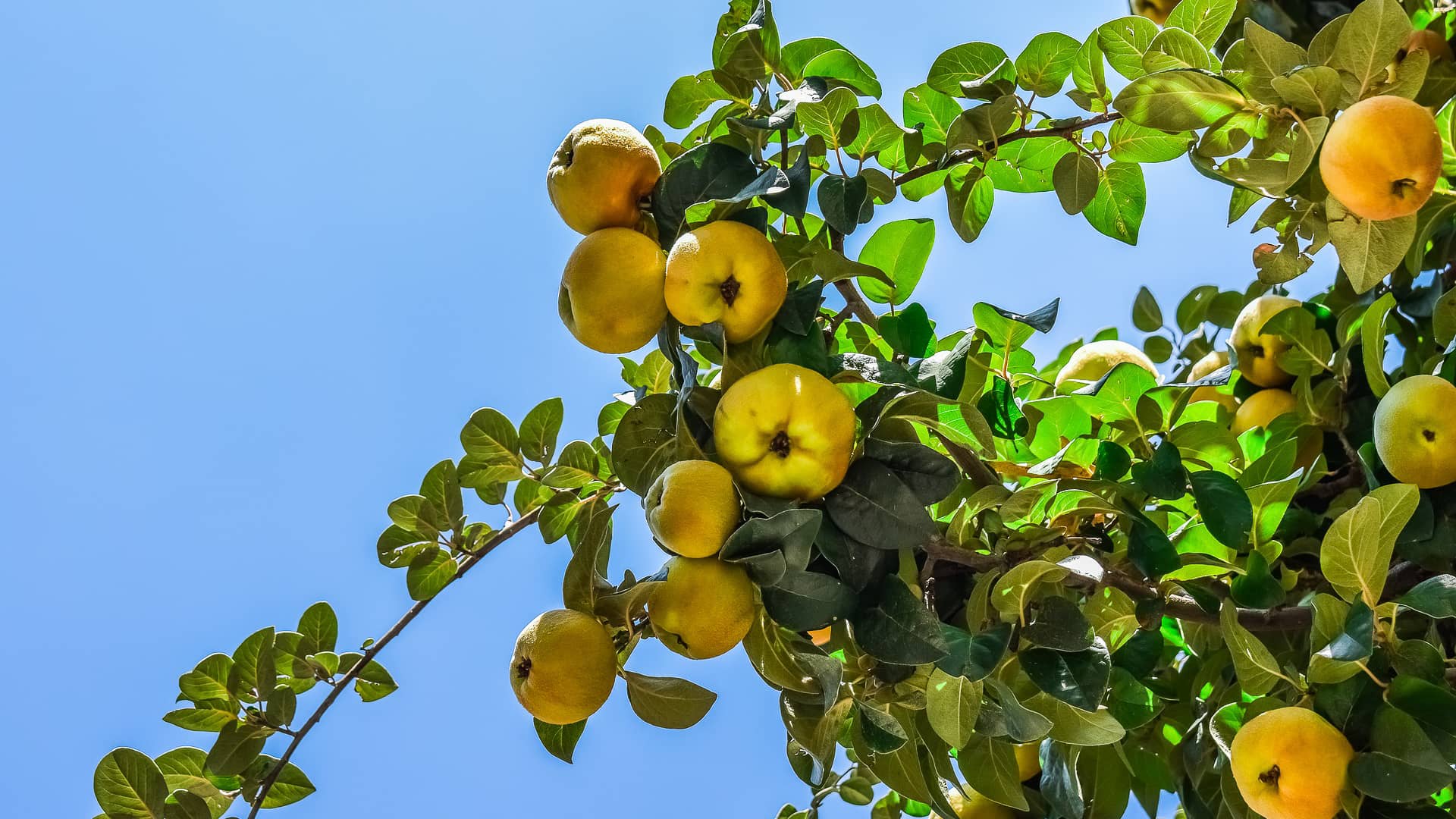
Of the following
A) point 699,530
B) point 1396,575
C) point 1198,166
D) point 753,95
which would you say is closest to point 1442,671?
point 1396,575

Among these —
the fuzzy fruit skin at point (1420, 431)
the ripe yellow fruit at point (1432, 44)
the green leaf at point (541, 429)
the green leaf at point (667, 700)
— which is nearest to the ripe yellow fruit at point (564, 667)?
the green leaf at point (667, 700)

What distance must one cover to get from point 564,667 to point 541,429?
0.47 m

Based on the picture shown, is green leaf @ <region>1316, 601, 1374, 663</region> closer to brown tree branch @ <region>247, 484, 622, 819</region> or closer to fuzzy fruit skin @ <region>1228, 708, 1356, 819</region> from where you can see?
fuzzy fruit skin @ <region>1228, 708, 1356, 819</region>

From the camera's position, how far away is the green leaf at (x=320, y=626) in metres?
1.41

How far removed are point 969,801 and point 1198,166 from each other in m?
0.83

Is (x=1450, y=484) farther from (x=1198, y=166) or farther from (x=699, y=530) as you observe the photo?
(x=699, y=530)

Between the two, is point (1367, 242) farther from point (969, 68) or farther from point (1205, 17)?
point (969, 68)

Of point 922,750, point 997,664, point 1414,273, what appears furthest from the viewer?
point 1414,273

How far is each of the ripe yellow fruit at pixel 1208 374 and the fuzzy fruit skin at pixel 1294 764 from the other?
681mm

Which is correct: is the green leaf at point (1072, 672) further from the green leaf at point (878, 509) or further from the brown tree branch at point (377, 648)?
the brown tree branch at point (377, 648)

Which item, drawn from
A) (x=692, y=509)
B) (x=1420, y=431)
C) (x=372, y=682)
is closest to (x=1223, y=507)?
(x=1420, y=431)

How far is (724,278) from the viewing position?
98cm

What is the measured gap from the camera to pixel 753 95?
1.22 m

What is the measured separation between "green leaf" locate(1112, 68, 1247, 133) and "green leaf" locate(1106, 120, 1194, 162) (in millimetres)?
107
